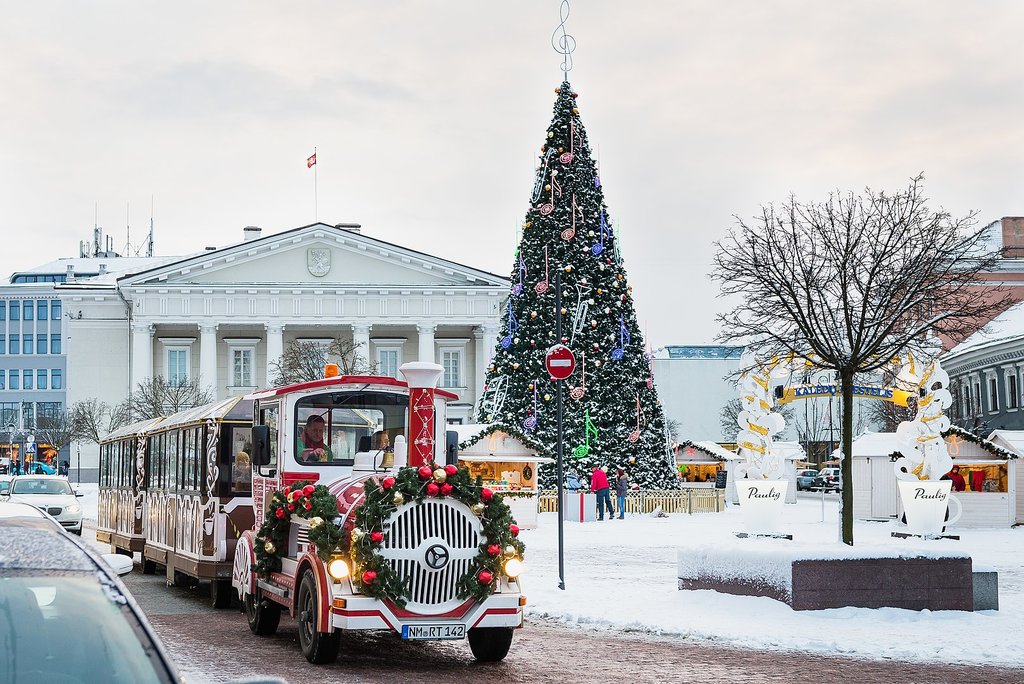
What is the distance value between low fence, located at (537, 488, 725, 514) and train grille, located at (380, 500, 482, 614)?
30213 mm

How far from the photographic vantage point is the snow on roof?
54406mm

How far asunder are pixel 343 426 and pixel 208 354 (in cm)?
6580

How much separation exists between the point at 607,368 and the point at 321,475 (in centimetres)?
3005

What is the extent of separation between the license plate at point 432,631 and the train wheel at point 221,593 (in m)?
6.56

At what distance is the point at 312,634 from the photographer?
459 inches

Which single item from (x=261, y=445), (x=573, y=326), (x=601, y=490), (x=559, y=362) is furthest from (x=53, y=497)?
(x=261, y=445)

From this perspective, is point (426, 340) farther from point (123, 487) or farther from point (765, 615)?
point (765, 615)

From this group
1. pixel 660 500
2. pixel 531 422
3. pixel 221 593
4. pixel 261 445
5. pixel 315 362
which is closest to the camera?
pixel 261 445

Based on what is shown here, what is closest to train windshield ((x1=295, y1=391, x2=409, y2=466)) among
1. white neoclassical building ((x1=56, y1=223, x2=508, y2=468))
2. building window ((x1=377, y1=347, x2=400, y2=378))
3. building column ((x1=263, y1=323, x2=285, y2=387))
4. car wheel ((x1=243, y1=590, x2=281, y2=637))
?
car wheel ((x1=243, y1=590, x2=281, y2=637))

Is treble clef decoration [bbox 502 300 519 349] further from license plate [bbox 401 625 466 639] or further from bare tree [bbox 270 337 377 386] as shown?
license plate [bbox 401 625 466 639]

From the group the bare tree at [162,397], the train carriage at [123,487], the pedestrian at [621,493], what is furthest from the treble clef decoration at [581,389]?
the bare tree at [162,397]

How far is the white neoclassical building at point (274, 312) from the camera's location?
77250mm

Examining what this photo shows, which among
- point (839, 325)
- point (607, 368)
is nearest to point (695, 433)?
point (607, 368)

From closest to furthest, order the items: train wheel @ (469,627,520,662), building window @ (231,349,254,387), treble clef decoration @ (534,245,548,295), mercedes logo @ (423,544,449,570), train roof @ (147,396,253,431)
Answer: mercedes logo @ (423,544,449,570) → train wheel @ (469,627,520,662) → train roof @ (147,396,253,431) → treble clef decoration @ (534,245,548,295) → building window @ (231,349,254,387)
